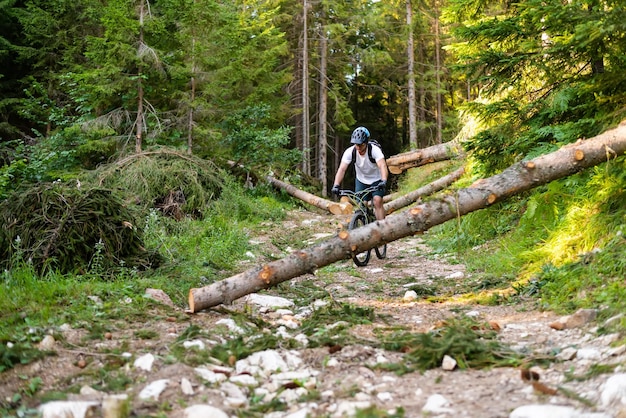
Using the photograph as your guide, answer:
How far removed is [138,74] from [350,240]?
9.80 m

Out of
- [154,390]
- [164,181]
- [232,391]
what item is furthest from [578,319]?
[164,181]

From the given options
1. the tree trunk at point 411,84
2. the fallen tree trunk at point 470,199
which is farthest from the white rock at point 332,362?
the tree trunk at point 411,84

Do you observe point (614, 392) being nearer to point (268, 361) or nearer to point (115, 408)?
point (268, 361)

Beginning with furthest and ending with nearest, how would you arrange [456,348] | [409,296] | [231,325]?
[409,296]
[231,325]
[456,348]

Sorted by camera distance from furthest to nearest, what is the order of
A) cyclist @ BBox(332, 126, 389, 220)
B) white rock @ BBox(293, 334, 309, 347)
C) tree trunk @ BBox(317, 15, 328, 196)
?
tree trunk @ BBox(317, 15, 328, 196) → cyclist @ BBox(332, 126, 389, 220) → white rock @ BBox(293, 334, 309, 347)

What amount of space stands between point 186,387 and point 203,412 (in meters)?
0.40

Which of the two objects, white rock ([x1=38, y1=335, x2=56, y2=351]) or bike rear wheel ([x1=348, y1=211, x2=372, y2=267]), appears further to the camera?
bike rear wheel ([x1=348, y1=211, x2=372, y2=267])

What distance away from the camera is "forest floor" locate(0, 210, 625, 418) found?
292 centimetres

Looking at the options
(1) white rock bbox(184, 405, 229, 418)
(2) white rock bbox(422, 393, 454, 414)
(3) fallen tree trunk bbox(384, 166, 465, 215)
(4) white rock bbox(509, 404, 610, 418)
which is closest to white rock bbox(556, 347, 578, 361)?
(4) white rock bbox(509, 404, 610, 418)

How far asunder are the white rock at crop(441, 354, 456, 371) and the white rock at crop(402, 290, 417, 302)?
262 cm

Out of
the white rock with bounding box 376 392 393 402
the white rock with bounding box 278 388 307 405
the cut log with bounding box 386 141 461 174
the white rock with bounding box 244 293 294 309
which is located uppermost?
the cut log with bounding box 386 141 461 174

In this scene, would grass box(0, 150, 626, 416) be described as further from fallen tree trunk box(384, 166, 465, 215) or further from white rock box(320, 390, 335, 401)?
fallen tree trunk box(384, 166, 465, 215)

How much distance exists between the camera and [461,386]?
3188 mm

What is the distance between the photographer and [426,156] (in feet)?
56.1
